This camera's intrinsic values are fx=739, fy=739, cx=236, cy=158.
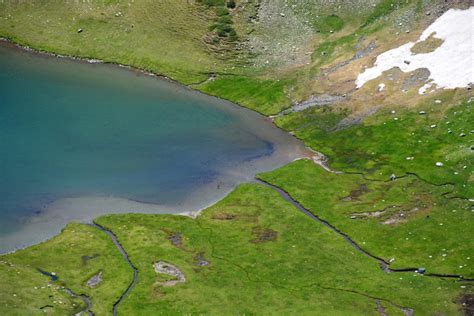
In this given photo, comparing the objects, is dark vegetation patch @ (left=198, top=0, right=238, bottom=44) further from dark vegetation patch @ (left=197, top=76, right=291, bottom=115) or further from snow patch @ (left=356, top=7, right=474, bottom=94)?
snow patch @ (left=356, top=7, right=474, bottom=94)

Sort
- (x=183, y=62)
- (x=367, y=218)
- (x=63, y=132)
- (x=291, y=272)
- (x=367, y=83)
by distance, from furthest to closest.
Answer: (x=183, y=62) < (x=367, y=83) < (x=63, y=132) < (x=367, y=218) < (x=291, y=272)

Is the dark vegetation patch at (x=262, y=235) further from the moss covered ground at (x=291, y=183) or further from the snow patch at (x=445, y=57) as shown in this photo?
the snow patch at (x=445, y=57)

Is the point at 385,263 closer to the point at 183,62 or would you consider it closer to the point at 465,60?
the point at 465,60

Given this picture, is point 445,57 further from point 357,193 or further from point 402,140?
point 357,193

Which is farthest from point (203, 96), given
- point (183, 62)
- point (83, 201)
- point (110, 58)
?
point (83, 201)

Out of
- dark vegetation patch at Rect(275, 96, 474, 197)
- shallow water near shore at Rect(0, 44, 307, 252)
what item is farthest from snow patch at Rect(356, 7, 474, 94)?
shallow water near shore at Rect(0, 44, 307, 252)

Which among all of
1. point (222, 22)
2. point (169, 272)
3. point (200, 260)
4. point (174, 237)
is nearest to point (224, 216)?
point (174, 237)

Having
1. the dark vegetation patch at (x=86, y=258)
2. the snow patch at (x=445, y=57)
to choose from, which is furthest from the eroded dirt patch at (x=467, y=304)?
the snow patch at (x=445, y=57)
